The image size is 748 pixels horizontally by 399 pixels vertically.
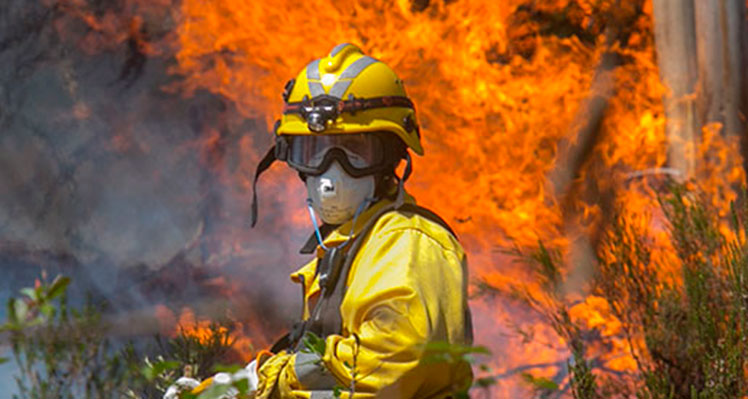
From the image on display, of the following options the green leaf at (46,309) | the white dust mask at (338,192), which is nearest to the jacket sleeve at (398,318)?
the white dust mask at (338,192)

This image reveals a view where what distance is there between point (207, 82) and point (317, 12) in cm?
103

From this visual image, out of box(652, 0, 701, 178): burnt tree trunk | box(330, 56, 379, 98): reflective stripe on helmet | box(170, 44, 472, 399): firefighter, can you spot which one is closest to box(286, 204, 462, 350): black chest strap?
box(170, 44, 472, 399): firefighter

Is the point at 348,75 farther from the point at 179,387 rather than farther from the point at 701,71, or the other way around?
the point at 701,71

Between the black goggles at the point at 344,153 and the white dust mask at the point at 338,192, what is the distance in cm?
3

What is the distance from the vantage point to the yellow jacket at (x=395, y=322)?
377 centimetres

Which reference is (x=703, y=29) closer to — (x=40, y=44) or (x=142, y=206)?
(x=142, y=206)

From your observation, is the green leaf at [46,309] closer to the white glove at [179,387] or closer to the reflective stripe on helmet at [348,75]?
the white glove at [179,387]

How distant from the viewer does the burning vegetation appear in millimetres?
8023

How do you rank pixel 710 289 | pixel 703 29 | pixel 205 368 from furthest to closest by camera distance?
pixel 703 29 → pixel 205 368 → pixel 710 289

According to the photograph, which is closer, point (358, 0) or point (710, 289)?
point (710, 289)

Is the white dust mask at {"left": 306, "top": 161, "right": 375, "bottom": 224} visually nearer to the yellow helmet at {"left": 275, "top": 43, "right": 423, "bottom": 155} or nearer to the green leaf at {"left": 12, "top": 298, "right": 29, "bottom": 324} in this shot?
the yellow helmet at {"left": 275, "top": 43, "right": 423, "bottom": 155}

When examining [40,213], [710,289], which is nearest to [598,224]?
[710,289]

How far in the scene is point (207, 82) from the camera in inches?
331

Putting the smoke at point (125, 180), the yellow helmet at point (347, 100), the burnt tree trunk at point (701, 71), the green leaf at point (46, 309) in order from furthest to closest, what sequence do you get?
the smoke at point (125, 180), the burnt tree trunk at point (701, 71), the yellow helmet at point (347, 100), the green leaf at point (46, 309)
